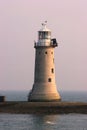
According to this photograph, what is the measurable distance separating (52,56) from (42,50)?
139 cm

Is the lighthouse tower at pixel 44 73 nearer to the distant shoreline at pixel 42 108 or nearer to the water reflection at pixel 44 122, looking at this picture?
the distant shoreline at pixel 42 108

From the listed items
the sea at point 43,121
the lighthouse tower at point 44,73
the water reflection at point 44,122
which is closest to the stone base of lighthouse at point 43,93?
the lighthouse tower at point 44,73

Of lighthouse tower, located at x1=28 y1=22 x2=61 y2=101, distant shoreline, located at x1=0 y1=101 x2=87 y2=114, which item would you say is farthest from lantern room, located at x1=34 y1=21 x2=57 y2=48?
distant shoreline, located at x1=0 y1=101 x2=87 y2=114

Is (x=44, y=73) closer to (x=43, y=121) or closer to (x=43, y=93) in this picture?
(x=43, y=93)

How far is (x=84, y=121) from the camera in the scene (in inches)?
2160

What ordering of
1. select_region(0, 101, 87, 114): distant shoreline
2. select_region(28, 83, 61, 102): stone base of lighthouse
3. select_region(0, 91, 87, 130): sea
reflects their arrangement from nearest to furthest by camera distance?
select_region(0, 91, 87, 130): sea < select_region(0, 101, 87, 114): distant shoreline < select_region(28, 83, 61, 102): stone base of lighthouse

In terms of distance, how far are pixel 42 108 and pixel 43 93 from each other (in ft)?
11.9

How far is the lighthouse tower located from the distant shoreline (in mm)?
2527

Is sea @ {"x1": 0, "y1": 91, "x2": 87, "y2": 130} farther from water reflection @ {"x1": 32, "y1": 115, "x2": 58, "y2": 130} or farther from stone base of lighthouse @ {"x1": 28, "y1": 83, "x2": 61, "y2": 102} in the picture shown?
stone base of lighthouse @ {"x1": 28, "y1": 83, "x2": 61, "y2": 102}

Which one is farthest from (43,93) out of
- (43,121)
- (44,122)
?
(44,122)

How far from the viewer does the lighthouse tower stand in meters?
62.4

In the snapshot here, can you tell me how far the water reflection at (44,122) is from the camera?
49.5m

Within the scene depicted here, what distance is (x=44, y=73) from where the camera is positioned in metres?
62.7

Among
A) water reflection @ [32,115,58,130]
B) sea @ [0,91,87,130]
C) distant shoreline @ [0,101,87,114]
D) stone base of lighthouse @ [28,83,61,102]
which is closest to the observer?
sea @ [0,91,87,130]
